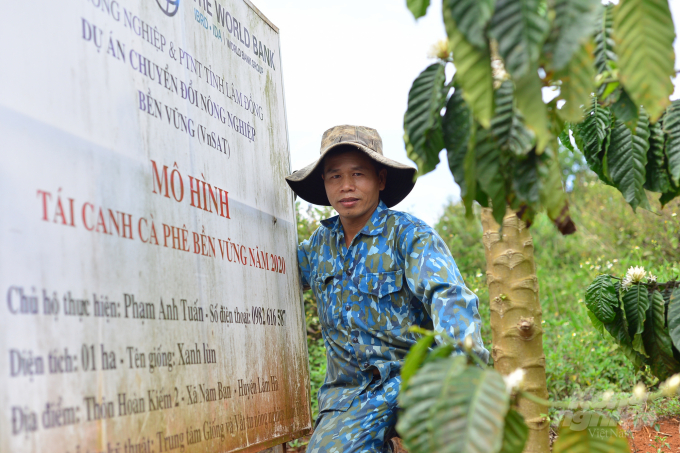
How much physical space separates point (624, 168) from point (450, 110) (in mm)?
650

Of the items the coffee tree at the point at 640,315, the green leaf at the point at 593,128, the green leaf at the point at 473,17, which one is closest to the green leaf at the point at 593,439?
the green leaf at the point at 473,17

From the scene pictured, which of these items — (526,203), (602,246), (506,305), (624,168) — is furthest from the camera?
(602,246)

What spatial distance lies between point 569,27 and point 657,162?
3.10ft

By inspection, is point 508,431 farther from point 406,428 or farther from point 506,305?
point 506,305

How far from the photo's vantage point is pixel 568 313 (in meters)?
6.16

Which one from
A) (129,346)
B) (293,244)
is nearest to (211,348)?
(129,346)

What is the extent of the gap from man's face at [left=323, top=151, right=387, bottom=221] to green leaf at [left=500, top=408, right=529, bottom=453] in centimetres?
176

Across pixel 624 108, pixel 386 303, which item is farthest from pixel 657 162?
pixel 386 303

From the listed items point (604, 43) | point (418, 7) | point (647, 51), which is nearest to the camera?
point (647, 51)

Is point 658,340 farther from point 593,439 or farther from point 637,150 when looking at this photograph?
point 593,439

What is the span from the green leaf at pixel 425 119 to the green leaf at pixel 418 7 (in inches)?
8.3

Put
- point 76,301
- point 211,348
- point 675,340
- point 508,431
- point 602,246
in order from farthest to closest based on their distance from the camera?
point 602,246, point 211,348, point 675,340, point 76,301, point 508,431

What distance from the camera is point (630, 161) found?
177 centimetres

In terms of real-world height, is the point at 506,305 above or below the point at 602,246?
below
